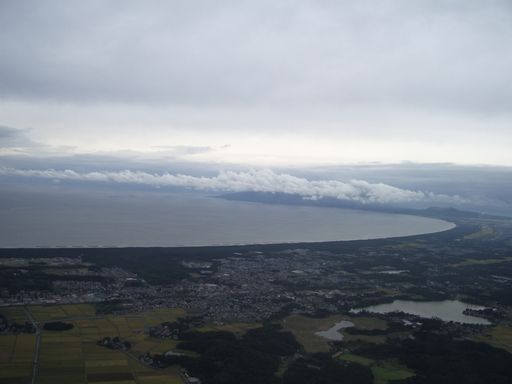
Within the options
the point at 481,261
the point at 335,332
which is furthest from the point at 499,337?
the point at 481,261

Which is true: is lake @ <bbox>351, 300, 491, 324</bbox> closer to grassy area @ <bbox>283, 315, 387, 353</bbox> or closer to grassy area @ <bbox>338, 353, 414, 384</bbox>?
grassy area @ <bbox>283, 315, 387, 353</bbox>

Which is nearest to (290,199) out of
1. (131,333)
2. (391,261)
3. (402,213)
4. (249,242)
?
(402,213)

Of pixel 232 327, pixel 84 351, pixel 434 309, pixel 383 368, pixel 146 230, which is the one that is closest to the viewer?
pixel 383 368

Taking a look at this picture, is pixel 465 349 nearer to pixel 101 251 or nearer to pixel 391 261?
pixel 391 261

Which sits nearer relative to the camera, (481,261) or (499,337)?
(499,337)

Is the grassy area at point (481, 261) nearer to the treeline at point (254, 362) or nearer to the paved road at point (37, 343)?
the treeline at point (254, 362)

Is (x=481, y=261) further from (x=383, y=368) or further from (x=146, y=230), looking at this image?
(x=146, y=230)

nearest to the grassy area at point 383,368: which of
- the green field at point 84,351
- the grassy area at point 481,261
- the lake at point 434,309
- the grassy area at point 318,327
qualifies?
the grassy area at point 318,327
